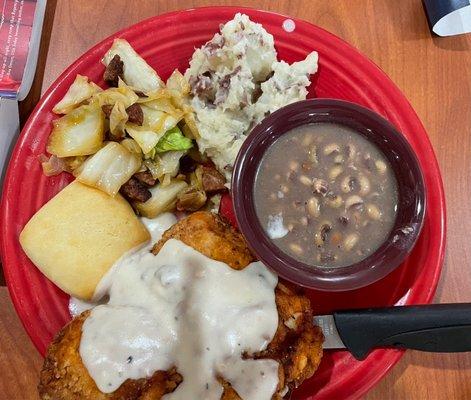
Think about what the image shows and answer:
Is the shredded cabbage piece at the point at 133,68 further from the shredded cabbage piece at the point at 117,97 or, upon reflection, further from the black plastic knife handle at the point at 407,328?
the black plastic knife handle at the point at 407,328

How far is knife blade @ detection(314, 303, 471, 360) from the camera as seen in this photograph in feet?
5.68

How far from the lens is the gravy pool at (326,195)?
1806 mm

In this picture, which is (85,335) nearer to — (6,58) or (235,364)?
(235,364)

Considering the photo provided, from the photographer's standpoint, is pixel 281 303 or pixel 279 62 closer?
pixel 281 303

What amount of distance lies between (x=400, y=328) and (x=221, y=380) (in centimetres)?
59

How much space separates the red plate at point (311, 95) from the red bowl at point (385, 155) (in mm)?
307

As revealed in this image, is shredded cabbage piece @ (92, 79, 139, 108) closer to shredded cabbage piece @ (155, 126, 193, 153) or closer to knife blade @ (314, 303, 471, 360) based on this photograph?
shredded cabbage piece @ (155, 126, 193, 153)

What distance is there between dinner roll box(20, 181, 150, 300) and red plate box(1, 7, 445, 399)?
129 mm

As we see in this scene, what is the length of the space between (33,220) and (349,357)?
4.03 ft

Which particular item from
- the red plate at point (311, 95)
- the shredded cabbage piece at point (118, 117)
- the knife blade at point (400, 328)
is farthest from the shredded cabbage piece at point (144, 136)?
the knife blade at point (400, 328)

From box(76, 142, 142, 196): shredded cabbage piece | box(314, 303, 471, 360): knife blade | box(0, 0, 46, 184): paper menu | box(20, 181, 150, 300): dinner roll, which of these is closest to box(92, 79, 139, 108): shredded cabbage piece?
box(76, 142, 142, 196): shredded cabbage piece

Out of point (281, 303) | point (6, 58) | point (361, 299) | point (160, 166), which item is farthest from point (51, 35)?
point (361, 299)

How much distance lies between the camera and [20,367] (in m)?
2.12

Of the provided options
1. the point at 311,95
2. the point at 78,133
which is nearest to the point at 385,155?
the point at 311,95
